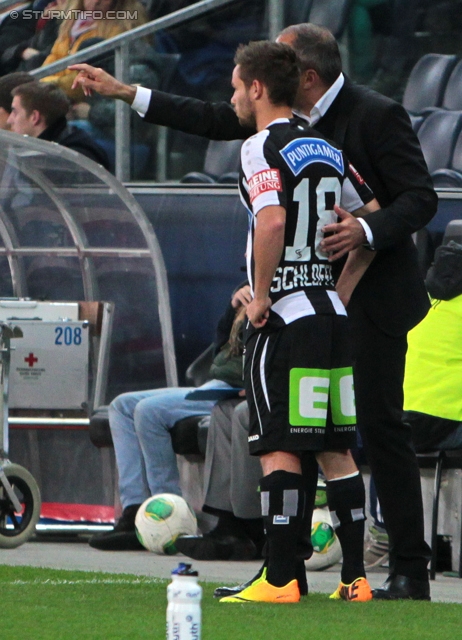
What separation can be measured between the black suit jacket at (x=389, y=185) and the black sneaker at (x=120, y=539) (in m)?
2.84

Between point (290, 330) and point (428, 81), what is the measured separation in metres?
5.56

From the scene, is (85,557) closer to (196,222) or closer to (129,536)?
(129,536)

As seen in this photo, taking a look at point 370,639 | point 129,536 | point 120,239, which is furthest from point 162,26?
point 370,639

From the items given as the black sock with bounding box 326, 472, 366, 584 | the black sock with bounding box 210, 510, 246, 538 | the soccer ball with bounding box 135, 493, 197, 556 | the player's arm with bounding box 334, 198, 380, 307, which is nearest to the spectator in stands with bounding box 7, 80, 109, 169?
the soccer ball with bounding box 135, 493, 197, 556

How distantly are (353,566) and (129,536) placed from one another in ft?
9.09

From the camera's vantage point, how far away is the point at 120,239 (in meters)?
8.50

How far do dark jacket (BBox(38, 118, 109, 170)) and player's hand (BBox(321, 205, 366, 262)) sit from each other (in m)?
4.58

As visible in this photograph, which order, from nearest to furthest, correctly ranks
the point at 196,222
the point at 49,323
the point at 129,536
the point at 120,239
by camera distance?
the point at 129,536, the point at 49,323, the point at 120,239, the point at 196,222

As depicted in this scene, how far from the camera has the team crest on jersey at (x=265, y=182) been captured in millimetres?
4340

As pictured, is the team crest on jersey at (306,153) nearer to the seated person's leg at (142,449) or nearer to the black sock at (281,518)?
the black sock at (281,518)

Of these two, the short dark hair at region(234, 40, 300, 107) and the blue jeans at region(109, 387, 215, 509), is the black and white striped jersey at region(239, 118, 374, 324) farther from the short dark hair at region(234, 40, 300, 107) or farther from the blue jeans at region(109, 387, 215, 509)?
the blue jeans at region(109, 387, 215, 509)

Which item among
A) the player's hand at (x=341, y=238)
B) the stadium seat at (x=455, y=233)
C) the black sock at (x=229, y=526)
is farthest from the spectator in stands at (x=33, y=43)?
the player's hand at (x=341, y=238)

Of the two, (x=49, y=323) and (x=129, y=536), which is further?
(x=49, y=323)

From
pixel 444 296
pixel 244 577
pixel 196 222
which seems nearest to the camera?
pixel 244 577
